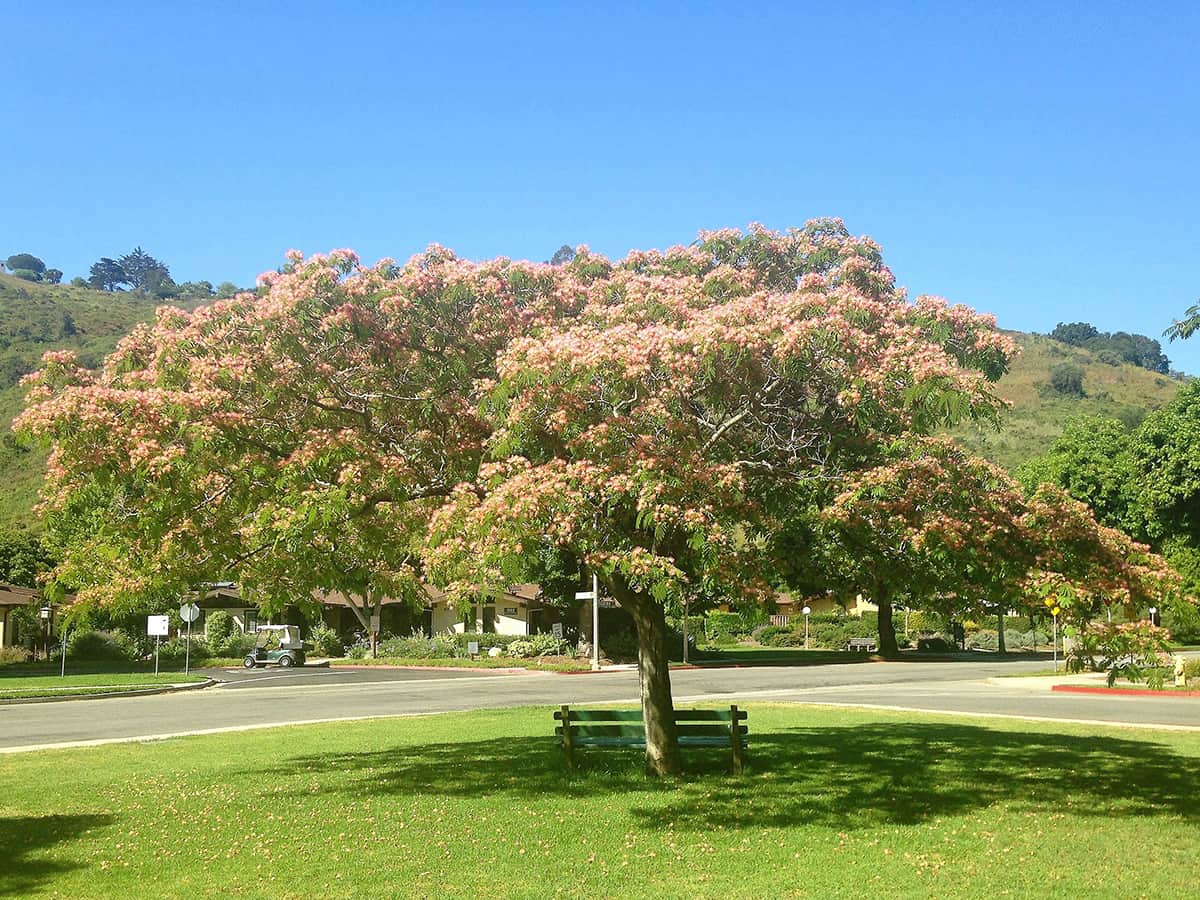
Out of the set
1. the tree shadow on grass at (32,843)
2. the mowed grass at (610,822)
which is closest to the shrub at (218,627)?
the mowed grass at (610,822)

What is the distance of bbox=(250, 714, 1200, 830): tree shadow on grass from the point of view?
1108 centimetres

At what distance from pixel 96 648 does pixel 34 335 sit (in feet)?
305

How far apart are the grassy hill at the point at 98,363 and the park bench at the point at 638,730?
66.0 m

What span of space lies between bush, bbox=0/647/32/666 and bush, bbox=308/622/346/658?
13.1 m

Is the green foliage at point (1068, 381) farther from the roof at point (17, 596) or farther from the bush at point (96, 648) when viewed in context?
the roof at point (17, 596)

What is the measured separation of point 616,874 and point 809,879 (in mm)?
1566

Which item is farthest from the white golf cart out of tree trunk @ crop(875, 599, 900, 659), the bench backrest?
the bench backrest

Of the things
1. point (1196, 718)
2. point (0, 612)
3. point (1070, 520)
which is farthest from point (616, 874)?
point (0, 612)

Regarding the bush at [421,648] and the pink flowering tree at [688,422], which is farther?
the bush at [421,648]

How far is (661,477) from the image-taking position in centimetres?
1026

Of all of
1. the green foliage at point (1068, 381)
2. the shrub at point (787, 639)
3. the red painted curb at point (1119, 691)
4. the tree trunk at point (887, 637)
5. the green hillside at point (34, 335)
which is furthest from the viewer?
the green foliage at point (1068, 381)

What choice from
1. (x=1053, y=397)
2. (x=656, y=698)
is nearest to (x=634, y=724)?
(x=656, y=698)

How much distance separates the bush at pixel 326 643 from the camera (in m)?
54.2

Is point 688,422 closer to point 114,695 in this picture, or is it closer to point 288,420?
point 288,420
